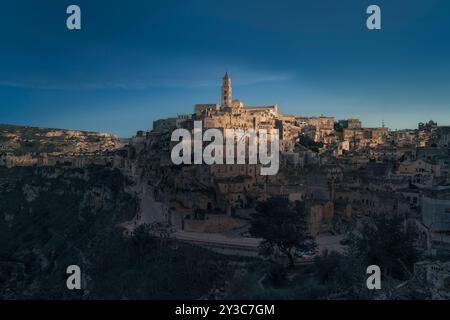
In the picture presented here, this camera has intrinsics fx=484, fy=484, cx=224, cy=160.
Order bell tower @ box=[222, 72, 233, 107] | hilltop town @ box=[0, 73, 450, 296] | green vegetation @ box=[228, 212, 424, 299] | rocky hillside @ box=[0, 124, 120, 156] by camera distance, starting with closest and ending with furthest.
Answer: green vegetation @ box=[228, 212, 424, 299], hilltop town @ box=[0, 73, 450, 296], bell tower @ box=[222, 72, 233, 107], rocky hillside @ box=[0, 124, 120, 156]

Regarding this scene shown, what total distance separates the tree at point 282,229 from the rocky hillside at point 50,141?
203 ft

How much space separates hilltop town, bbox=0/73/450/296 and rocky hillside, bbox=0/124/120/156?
1322 inches

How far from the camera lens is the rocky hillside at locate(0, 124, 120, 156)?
9488 cm

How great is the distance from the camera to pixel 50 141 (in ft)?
351

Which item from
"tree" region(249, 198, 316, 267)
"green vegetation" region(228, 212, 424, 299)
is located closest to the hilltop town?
"tree" region(249, 198, 316, 267)

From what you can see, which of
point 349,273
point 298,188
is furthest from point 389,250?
point 298,188

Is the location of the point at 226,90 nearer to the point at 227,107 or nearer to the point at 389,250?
the point at 227,107

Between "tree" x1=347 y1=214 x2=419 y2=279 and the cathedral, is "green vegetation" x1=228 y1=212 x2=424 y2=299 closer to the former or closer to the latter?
"tree" x1=347 y1=214 x2=419 y2=279

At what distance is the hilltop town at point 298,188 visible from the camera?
27344 mm

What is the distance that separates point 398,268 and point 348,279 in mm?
3861

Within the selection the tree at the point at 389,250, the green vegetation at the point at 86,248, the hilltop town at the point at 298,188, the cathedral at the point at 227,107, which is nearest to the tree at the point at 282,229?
the hilltop town at the point at 298,188

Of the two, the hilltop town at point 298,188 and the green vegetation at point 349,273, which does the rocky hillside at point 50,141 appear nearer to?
the hilltop town at point 298,188
